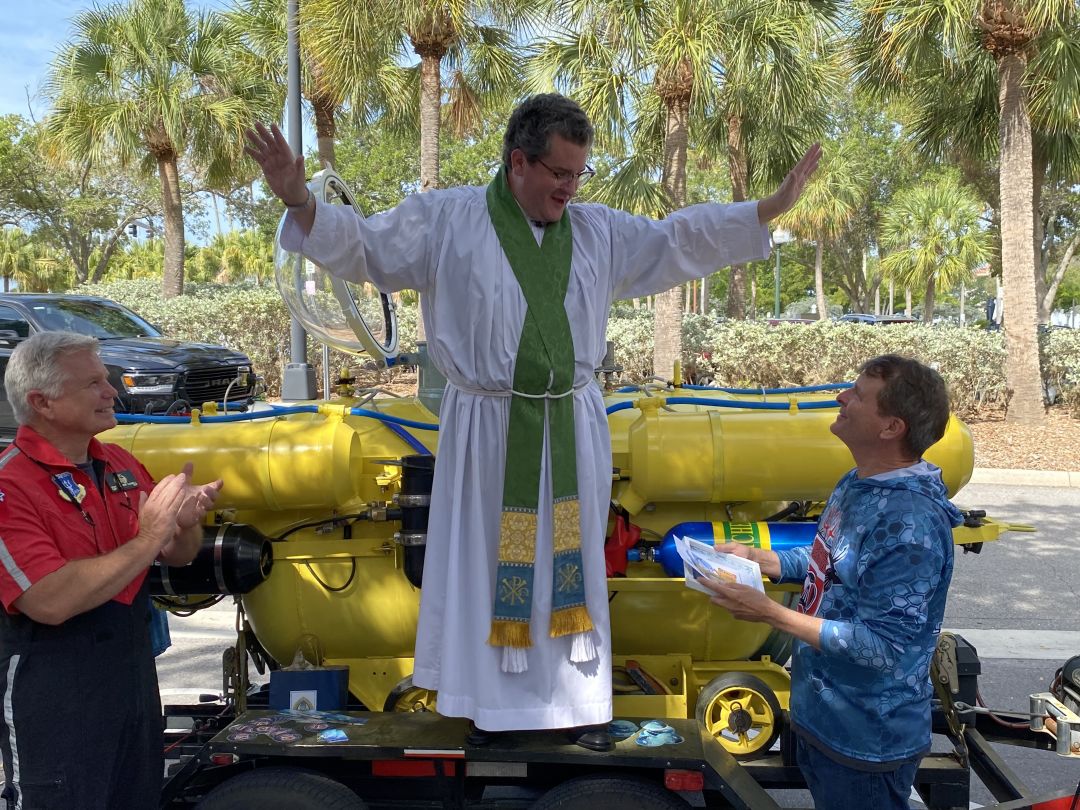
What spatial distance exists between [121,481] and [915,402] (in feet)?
6.36

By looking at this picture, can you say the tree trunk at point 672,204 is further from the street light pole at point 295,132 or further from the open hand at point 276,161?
the open hand at point 276,161

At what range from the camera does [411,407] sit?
11.0 ft

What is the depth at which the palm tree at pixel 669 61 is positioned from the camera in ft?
39.1

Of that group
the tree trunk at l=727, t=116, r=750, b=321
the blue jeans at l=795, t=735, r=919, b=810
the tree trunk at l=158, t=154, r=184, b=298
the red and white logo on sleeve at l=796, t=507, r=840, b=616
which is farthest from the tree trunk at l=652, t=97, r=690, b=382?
the tree trunk at l=158, t=154, r=184, b=298

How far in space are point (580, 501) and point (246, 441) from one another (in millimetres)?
1153

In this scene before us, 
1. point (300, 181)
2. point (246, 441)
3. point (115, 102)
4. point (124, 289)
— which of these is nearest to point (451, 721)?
point (246, 441)

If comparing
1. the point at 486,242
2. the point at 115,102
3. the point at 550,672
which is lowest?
the point at 550,672

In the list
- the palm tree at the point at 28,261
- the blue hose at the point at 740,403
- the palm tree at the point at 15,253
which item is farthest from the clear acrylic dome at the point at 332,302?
the palm tree at the point at 15,253

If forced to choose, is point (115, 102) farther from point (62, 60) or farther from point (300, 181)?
point (300, 181)

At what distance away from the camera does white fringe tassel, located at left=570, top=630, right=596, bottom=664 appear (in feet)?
7.70

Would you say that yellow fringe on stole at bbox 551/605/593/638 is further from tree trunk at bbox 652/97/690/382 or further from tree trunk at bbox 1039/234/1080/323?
tree trunk at bbox 1039/234/1080/323

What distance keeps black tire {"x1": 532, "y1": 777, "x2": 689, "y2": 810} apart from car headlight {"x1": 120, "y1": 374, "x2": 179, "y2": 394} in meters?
9.12

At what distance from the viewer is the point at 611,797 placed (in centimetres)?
224

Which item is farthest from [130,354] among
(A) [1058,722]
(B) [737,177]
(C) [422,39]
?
(B) [737,177]
